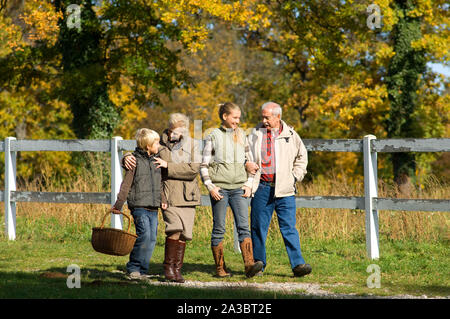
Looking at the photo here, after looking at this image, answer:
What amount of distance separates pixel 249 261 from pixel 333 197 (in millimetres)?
2145

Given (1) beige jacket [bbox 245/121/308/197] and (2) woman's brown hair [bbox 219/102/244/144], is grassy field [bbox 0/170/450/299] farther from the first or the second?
(2) woman's brown hair [bbox 219/102/244/144]

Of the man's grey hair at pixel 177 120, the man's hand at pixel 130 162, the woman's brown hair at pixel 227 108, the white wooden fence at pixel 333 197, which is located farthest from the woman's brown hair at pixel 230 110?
the white wooden fence at pixel 333 197

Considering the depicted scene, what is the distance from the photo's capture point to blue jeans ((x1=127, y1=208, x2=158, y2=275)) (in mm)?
7273

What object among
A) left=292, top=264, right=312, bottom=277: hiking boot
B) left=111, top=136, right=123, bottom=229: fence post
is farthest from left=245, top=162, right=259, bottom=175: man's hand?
left=111, top=136, right=123, bottom=229: fence post

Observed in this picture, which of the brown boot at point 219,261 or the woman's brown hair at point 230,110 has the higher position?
the woman's brown hair at point 230,110

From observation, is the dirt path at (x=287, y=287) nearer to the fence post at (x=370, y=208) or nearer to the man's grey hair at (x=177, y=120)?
the man's grey hair at (x=177, y=120)

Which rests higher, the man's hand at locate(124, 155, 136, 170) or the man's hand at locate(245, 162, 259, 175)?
the man's hand at locate(124, 155, 136, 170)

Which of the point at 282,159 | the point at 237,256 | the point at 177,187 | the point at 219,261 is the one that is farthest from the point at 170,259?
the point at 237,256

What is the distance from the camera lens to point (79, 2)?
1908cm

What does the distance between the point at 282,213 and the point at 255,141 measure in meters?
0.84

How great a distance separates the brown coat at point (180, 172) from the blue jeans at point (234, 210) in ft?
0.83

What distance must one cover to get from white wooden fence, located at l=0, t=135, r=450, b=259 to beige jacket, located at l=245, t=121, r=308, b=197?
1.62 metres

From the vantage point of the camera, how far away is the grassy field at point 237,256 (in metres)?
6.67
